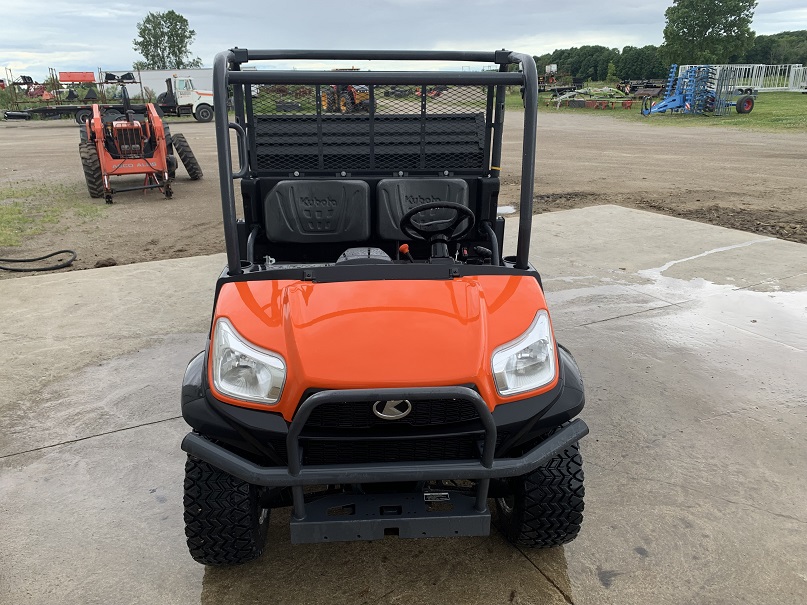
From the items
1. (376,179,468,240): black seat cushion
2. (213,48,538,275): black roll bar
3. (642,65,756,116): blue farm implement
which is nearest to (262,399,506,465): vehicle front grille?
(213,48,538,275): black roll bar

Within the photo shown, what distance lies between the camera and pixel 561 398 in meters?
2.05

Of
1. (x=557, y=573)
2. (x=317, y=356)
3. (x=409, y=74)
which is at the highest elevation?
(x=409, y=74)

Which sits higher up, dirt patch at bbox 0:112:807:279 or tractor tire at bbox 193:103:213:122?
tractor tire at bbox 193:103:213:122

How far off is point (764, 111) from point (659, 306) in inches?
931

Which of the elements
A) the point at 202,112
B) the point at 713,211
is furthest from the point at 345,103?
the point at 202,112

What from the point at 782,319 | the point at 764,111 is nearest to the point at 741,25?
the point at 764,111

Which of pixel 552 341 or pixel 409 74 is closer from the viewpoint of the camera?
pixel 552 341

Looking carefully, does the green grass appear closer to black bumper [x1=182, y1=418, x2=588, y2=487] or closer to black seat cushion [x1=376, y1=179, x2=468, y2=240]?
black seat cushion [x1=376, y1=179, x2=468, y2=240]

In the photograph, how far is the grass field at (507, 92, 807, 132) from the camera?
19562 millimetres

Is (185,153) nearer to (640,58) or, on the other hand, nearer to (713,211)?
(713,211)

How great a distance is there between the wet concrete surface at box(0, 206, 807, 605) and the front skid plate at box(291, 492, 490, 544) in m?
0.34

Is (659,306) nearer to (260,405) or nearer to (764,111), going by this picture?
(260,405)

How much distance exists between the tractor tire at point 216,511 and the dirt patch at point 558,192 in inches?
188

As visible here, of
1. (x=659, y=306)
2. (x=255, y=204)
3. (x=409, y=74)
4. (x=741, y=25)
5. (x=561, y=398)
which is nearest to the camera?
(x=561, y=398)
